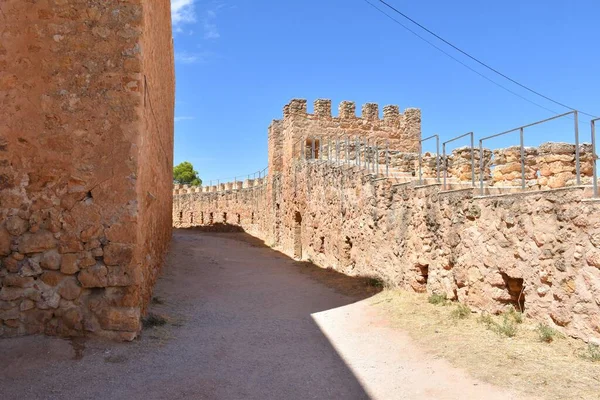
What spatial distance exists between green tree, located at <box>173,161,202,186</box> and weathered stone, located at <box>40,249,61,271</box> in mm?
51236

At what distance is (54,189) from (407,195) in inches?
251

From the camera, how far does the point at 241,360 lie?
5438mm

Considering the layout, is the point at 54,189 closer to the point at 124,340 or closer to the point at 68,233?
the point at 68,233

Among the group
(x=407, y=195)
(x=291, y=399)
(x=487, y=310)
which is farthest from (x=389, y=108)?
(x=291, y=399)

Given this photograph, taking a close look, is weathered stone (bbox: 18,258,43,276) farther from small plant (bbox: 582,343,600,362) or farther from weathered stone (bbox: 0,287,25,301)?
small plant (bbox: 582,343,600,362)

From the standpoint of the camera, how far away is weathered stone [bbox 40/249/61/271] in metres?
5.28

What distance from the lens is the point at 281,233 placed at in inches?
762

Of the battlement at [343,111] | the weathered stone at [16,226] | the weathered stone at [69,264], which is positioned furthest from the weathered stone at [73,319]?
the battlement at [343,111]

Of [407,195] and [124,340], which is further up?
[407,195]

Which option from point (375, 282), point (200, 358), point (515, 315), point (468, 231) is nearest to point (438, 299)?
point (468, 231)

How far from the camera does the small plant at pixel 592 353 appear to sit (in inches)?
191

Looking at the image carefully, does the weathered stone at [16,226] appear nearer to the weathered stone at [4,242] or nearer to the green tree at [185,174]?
the weathered stone at [4,242]

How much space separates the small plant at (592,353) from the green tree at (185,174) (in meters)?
52.9

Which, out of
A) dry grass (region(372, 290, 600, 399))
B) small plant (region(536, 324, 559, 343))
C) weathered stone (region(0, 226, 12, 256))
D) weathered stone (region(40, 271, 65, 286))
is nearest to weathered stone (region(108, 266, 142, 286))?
weathered stone (region(40, 271, 65, 286))
